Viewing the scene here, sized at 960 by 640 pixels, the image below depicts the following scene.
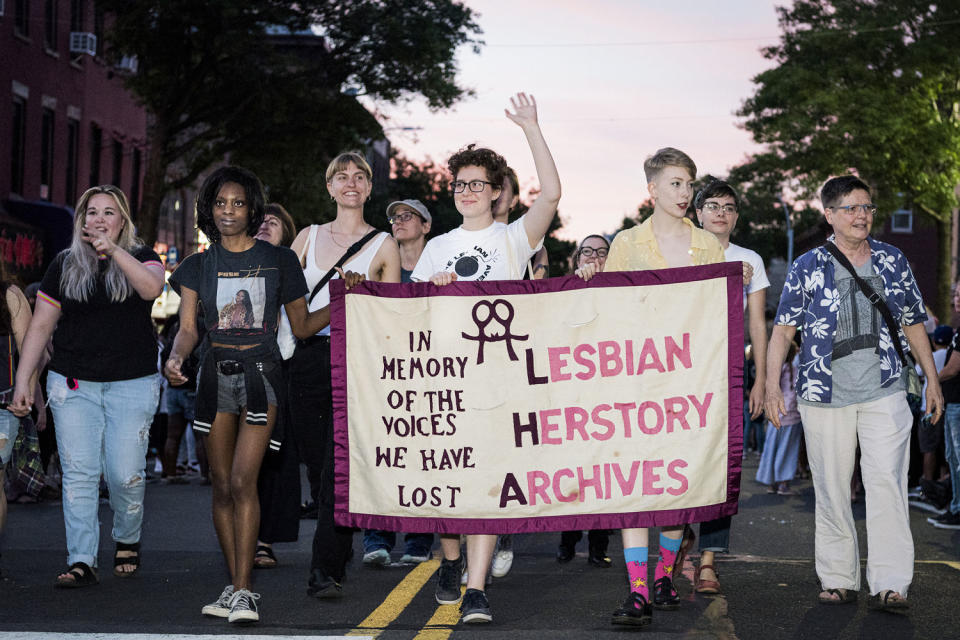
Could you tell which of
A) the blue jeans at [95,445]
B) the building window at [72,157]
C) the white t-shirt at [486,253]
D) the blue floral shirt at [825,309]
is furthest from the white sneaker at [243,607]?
the building window at [72,157]

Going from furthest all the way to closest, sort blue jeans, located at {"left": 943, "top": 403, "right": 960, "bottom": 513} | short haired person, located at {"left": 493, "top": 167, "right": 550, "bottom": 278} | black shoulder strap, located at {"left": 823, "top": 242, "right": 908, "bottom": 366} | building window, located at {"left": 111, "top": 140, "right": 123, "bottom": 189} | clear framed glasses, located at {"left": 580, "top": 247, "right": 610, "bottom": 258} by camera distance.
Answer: building window, located at {"left": 111, "top": 140, "right": 123, "bottom": 189} → blue jeans, located at {"left": 943, "top": 403, "right": 960, "bottom": 513} → clear framed glasses, located at {"left": 580, "top": 247, "right": 610, "bottom": 258} → short haired person, located at {"left": 493, "top": 167, "right": 550, "bottom": 278} → black shoulder strap, located at {"left": 823, "top": 242, "right": 908, "bottom": 366}

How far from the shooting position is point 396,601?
22.7 feet

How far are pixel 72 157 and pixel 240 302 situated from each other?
2663cm

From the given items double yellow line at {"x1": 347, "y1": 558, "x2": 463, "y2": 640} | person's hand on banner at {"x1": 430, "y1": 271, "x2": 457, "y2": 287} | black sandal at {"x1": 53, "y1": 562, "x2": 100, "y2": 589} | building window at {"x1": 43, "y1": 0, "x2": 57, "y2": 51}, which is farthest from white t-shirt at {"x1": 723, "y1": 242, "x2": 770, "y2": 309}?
building window at {"x1": 43, "y1": 0, "x2": 57, "y2": 51}

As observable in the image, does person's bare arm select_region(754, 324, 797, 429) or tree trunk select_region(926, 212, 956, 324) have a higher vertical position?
tree trunk select_region(926, 212, 956, 324)

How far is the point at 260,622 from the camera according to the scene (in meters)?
6.29

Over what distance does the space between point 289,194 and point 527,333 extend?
93.8ft

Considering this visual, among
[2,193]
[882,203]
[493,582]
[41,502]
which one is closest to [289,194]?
[2,193]

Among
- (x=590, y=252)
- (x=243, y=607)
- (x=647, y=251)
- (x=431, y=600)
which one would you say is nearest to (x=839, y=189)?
(x=647, y=251)

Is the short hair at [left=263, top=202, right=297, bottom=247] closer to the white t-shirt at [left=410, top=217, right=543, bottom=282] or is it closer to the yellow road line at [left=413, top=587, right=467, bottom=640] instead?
the white t-shirt at [left=410, top=217, right=543, bottom=282]

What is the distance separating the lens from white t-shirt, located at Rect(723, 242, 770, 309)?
24.1ft

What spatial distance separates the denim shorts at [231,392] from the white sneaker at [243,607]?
879 millimetres

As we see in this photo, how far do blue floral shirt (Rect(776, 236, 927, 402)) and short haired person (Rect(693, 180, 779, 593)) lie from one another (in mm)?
137

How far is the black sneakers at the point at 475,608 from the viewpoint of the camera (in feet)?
20.4
